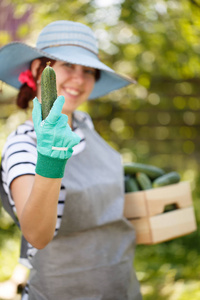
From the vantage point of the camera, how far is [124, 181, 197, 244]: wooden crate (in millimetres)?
2053

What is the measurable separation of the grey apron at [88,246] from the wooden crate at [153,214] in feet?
0.55

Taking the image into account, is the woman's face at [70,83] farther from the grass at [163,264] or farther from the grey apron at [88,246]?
the grass at [163,264]

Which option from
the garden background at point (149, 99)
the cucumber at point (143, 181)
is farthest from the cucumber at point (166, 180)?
the garden background at point (149, 99)

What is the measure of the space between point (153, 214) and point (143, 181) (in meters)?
0.21

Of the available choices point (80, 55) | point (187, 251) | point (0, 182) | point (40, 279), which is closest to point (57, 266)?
point (40, 279)

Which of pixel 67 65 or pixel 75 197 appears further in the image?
pixel 67 65

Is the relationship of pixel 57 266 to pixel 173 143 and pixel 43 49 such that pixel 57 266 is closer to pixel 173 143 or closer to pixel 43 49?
pixel 43 49

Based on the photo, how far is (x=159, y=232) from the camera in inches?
82.0

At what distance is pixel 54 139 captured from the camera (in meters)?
1.05

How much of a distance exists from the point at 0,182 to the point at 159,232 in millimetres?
901

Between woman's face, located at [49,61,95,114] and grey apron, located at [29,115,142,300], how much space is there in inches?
9.8

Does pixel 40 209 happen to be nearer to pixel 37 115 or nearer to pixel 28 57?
pixel 37 115

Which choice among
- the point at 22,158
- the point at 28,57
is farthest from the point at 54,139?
the point at 28,57

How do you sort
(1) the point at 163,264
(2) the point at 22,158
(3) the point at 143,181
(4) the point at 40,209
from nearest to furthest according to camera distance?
1. (4) the point at 40,209
2. (2) the point at 22,158
3. (3) the point at 143,181
4. (1) the point at 163,264
